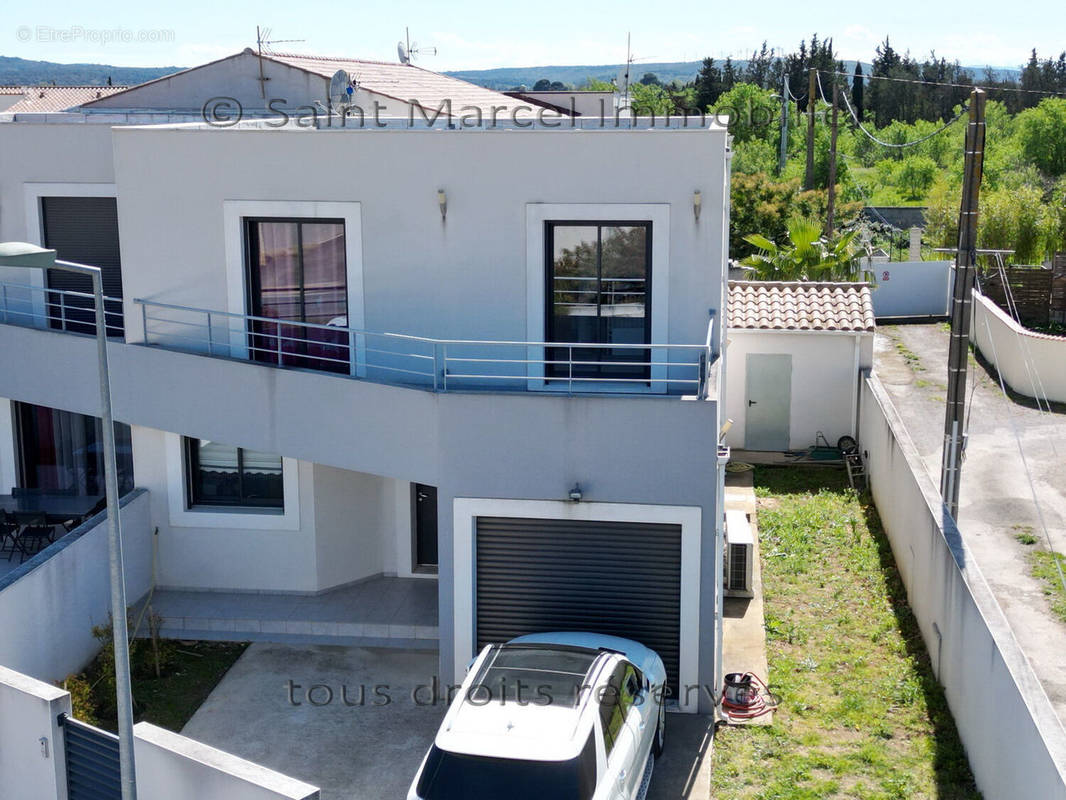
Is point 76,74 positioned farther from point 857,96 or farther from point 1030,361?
point 857,96

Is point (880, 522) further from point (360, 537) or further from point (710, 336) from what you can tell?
point (360, 537)

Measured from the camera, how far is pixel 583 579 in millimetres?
12352

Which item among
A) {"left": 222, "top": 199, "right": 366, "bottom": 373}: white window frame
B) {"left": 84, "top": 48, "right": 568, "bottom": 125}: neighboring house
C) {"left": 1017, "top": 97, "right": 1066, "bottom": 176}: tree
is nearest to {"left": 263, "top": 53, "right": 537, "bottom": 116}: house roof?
{"left": 84, "top": 48, "right": 568, "bottom": 125}: neighboring house

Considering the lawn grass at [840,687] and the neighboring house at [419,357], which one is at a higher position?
the neighboring house at [419,357]

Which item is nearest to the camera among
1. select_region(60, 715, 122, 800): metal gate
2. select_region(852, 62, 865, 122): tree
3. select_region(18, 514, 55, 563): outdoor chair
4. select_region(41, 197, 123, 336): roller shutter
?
select_region(60, 715, 122, 800): metal gate

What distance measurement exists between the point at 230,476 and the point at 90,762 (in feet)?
18.5

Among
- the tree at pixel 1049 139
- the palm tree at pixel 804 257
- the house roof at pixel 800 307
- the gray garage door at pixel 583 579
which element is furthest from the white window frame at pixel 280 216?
the tree at pixel 1049 139

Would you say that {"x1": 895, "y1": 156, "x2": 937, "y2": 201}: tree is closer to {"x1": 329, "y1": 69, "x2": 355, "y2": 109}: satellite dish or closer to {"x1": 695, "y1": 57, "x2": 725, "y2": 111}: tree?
{"x1": 695, "y1": 57, "x2": 725, "y2": 111}: tree

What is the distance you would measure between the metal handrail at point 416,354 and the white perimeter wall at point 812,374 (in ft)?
27.9

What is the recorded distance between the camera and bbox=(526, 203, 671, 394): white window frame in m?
12.9

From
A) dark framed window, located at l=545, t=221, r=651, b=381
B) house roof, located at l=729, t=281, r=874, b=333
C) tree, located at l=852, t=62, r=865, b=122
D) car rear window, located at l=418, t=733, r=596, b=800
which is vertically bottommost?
car rear window, located at l=418, t=733, r=596, b=800

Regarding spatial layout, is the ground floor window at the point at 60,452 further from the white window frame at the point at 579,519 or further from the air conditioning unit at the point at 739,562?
the air conditioning unit at the point at 739,562

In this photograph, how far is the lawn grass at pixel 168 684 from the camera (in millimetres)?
12258

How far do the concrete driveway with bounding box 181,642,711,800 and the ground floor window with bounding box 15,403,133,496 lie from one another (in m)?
4.75
